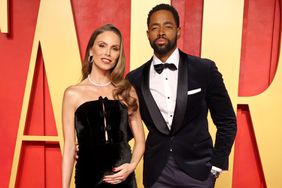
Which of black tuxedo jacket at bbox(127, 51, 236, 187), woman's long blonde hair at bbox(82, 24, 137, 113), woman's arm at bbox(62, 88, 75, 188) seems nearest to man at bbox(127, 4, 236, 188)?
black tuxedo jacket at bbox(127, 51, 236, 187)

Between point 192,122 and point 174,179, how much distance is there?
0.35 metres

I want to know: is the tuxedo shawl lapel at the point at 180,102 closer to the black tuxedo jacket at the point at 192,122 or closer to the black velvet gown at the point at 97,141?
the black tuxedo jacket at the point at 192,122

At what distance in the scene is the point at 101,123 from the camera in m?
1.51

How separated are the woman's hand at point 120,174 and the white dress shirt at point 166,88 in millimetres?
336

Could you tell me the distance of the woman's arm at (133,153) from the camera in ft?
4.99

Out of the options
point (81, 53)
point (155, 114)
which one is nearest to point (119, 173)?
point (155, 114)

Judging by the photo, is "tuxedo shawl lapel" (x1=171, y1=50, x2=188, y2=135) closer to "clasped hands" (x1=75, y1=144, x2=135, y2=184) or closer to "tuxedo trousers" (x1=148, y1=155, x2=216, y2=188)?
"tuxedo trousers" (x1=148, y1=155, x2=216, y2=188)

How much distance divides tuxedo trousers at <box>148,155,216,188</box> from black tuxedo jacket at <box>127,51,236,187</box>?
27 mm

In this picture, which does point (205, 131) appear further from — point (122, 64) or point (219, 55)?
point (219, 55)

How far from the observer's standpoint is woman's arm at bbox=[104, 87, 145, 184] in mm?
1521

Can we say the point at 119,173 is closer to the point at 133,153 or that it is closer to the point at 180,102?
the point at 133,153

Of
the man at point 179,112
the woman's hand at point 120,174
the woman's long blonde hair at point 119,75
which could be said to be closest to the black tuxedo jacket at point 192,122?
the man at point 179,112

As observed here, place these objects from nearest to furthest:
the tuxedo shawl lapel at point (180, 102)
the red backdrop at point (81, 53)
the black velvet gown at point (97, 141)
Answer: the black velvet gown at point (97, 141)
the tuxedo shawl lapel at point (180, 102)
the red backdrop at point (81, 53)

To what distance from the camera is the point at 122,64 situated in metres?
1.61
